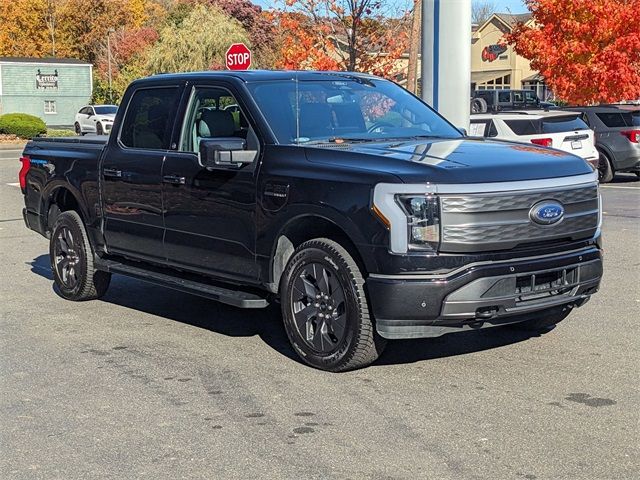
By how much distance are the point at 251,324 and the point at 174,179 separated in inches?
52.1

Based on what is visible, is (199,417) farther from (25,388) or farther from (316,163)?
(316,163)

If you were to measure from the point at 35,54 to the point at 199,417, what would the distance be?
236 ft

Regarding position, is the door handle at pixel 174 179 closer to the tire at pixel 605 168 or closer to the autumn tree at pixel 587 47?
the tire at pixel 605 168

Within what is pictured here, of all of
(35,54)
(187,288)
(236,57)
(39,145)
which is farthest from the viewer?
(35,54)

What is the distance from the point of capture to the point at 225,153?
21.2 feet

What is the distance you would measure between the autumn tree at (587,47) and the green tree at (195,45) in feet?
89.1

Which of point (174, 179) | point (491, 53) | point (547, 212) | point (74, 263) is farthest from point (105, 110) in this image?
point (547, 212)

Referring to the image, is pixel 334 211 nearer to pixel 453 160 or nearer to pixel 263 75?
pixel 453 160

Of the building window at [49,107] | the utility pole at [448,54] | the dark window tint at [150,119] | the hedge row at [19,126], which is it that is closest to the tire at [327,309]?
the dark window tint at [150,119]

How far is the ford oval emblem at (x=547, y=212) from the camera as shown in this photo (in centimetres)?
577

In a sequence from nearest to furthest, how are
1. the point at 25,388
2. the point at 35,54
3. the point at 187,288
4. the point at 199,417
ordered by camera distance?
the point at 199,417
the point at 25,388
the point at 187,288
the point at 35,54

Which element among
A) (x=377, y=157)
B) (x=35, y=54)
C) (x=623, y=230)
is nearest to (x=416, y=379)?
(x=377, y=157)

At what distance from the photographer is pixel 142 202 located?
7.55 meters

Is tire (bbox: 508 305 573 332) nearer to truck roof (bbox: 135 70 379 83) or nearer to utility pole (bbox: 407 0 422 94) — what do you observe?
truck roof (bbox: 135 70 379 83)
